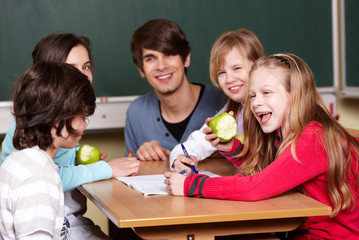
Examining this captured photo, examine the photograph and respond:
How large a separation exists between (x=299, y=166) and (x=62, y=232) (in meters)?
0.81

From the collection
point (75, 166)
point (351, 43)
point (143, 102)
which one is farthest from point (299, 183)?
point (351, 43)

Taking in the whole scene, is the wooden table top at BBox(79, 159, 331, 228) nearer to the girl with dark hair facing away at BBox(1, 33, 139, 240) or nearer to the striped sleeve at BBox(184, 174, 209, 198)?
the striped sleeve at BBox(184, 174, 209, 198)

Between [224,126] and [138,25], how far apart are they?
5.59 ft

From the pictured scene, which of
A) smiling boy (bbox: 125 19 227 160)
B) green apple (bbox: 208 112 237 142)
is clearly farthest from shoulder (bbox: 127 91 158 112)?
green apple (bbox: 208 112 237 142)

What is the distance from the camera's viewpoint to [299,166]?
164 cm

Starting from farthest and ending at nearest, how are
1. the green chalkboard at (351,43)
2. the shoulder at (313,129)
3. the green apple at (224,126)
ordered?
the green chalkboard at (351,43) → the green apple at (224,126) → the shoulder at (313,129)

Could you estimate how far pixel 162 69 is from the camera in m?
3.03

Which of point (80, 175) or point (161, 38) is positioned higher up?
point (161, 38)

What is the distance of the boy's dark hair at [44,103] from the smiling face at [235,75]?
1.07 meters

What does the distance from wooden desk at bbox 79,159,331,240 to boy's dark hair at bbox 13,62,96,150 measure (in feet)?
0.99

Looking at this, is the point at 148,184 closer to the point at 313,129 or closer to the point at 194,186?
the point at 194,186

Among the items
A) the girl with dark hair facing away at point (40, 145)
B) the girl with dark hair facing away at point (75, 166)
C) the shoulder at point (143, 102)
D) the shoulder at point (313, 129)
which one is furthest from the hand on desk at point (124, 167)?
the shoulder at point (143, 102)

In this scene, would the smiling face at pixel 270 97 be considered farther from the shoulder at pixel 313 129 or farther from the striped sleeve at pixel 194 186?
the striped sleeve at pixel 194 186

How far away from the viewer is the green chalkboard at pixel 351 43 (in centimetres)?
361
